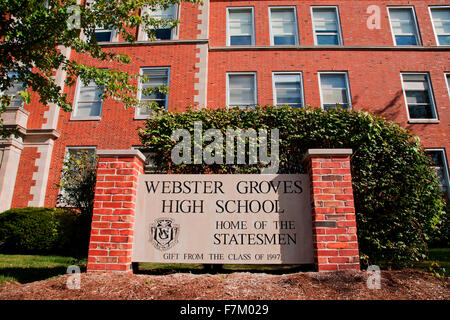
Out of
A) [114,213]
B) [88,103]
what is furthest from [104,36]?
[114,213]

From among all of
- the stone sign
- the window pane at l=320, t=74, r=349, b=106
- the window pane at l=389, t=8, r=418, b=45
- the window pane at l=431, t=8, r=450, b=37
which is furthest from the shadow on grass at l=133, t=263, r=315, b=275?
the window pane at l=431, t=8, r=450, b=37

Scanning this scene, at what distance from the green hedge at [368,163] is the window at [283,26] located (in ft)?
30.6

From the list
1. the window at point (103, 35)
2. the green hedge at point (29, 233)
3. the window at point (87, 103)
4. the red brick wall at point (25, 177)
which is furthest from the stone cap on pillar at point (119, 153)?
the window at point (103, 35)

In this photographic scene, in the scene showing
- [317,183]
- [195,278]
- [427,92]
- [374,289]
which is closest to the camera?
[374,289]

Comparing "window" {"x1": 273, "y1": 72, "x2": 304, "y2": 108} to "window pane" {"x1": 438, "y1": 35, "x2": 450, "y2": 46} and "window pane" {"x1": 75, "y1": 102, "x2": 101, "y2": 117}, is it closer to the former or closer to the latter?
"window pane" {"x1": 438, "y1": 35, "x2": 450, "y2": 46}

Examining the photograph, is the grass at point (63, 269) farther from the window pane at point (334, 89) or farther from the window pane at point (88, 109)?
the window pane at point (334, 89)

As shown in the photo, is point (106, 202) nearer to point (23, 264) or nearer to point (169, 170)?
point (169, 170)

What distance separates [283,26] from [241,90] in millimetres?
4207

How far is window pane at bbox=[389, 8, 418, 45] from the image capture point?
13430 millimetres

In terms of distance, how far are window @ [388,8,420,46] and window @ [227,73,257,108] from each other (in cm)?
726

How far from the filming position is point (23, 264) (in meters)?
6.12

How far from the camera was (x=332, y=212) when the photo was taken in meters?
3.40
